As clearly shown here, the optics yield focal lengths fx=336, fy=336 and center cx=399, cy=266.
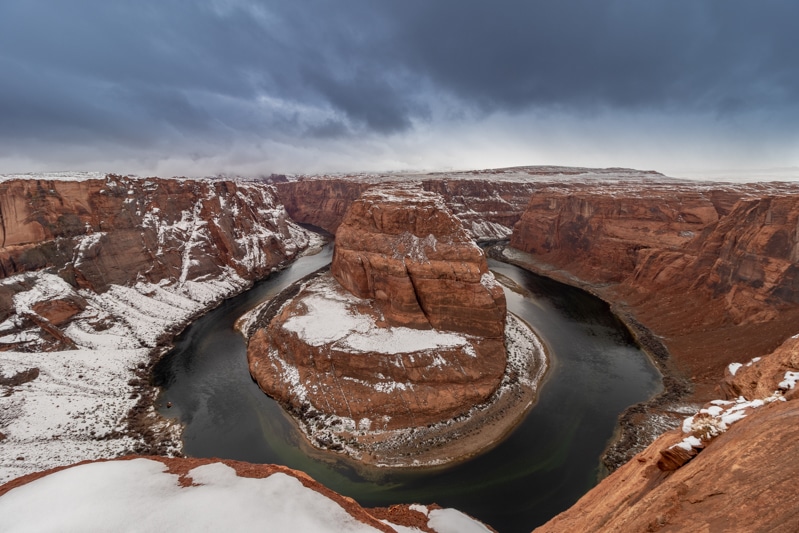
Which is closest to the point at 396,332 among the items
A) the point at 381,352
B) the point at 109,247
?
the point at 381,352

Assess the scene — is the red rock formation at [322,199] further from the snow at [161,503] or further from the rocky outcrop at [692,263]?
the snow at [161,503]

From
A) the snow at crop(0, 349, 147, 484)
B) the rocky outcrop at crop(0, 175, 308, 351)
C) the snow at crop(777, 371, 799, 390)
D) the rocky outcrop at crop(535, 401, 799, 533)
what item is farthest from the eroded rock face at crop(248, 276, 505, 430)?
the rocky outcrop at crop(0, 175, 308, 351)

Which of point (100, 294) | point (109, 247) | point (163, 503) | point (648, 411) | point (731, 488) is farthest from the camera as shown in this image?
point (109, 247)

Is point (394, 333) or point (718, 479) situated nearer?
point (718, 479)

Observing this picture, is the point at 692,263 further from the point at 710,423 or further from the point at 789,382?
the point at 710,423

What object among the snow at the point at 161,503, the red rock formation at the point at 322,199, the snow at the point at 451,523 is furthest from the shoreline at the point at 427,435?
the red rock formation at the point at 322,199

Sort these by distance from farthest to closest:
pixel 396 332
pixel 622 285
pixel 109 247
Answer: pixel 622 285, pixel 109 247, pixel 396 332
